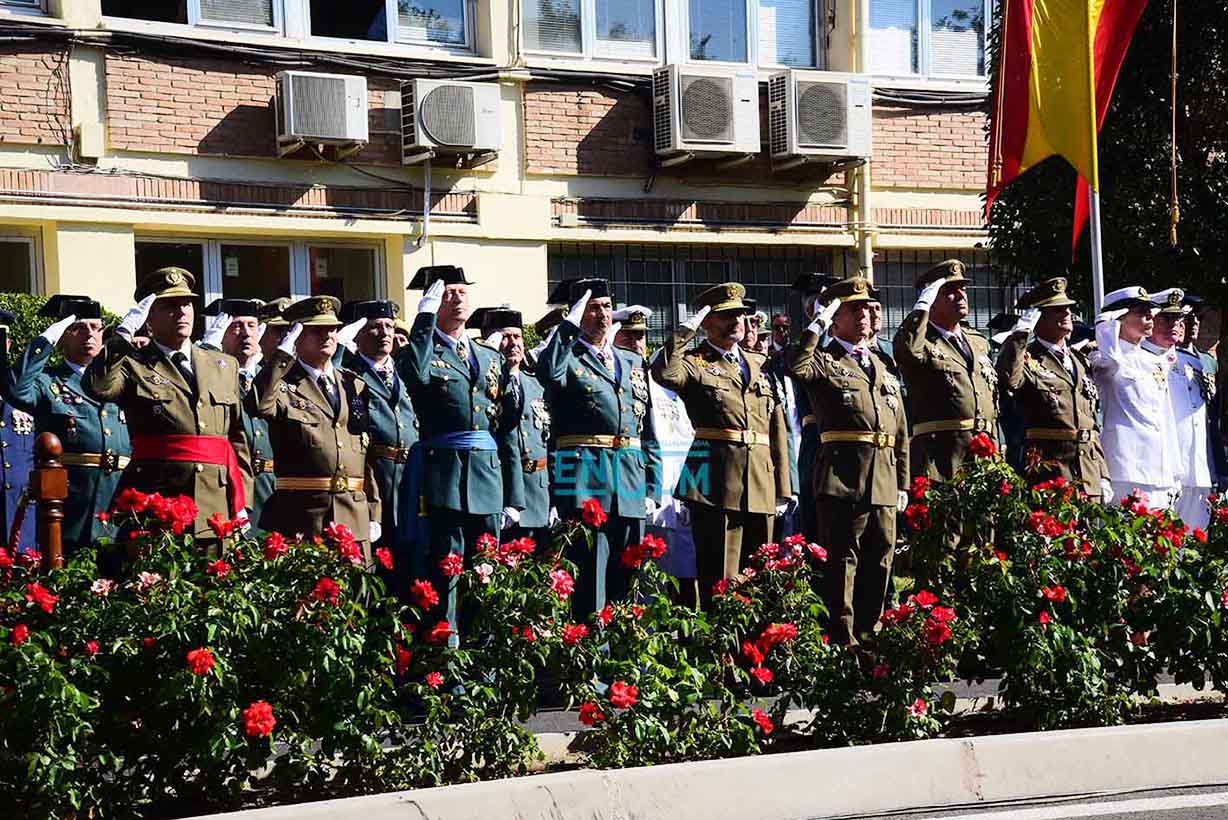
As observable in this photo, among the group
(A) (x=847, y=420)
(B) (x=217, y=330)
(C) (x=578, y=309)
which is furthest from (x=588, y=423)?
(B) (x=217, y=330)

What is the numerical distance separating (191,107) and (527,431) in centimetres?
615

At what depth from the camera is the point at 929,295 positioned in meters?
9.44

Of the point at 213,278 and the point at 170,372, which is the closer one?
the point at 170,372

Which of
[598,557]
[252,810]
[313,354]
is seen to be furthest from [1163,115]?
[252,810]

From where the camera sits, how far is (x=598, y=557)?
8875 millimetres

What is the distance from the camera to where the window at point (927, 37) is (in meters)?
18.0

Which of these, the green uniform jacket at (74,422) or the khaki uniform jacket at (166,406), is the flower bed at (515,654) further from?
the green uniform jacket at (74,422)

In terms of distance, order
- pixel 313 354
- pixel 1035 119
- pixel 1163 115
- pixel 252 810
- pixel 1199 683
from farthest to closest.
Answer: pixel 1163 115 → pixel 1035 119 → pixel 313 354 → pixel 1199 683 → pixel 252 810

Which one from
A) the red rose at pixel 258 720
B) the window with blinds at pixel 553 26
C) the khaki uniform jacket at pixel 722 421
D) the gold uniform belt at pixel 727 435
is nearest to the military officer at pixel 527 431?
the khaki uniform jacket at pixel 722 421

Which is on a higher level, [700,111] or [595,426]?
[700,111]

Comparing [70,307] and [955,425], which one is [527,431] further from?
[70,307]

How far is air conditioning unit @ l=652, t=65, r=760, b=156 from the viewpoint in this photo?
1623cm

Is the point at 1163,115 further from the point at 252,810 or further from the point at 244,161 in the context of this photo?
the point at 252,810

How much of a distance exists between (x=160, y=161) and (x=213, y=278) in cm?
107
